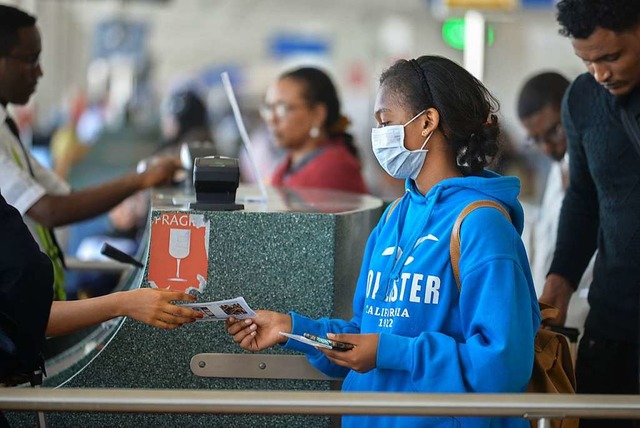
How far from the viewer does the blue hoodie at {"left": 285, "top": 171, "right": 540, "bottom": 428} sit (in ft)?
7.16

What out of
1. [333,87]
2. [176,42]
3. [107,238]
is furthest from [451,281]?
[176,42]

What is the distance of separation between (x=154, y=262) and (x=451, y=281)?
2.61ft

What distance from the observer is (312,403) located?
1.95m

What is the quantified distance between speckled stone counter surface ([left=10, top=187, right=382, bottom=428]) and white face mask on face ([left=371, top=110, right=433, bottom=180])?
252 mm

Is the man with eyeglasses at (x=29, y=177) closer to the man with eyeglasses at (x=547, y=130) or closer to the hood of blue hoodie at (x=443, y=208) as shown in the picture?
the hood of blue hoodie at (x=443, y=208)

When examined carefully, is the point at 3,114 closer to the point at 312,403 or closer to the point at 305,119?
the point at 305,119

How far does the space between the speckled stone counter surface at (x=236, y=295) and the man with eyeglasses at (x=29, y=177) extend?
0.91m

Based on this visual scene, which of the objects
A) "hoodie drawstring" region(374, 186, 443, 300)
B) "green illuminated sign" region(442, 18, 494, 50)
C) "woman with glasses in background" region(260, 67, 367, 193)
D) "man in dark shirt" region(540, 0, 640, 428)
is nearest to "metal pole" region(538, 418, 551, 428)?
"hoodie drawstring" region(374, 186, 443, 300)

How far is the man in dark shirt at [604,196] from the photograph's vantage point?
3059 mm

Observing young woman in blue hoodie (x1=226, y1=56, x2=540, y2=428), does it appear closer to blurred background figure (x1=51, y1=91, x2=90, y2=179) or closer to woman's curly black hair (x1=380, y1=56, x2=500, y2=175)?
woman's curly black hair (x1=380, y1=56, x2=500, y2=175)

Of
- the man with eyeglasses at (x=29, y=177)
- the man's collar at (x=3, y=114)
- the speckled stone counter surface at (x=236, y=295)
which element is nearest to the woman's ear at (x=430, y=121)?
the speckled stone counter surface at (x=236, y=295)

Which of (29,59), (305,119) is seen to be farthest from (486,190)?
(305,119)

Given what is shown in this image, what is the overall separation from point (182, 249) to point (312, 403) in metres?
0.83

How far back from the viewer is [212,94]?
25.9m
